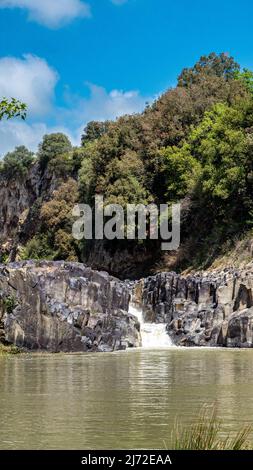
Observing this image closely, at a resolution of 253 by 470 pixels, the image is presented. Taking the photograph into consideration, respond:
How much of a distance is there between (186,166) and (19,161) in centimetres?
4058

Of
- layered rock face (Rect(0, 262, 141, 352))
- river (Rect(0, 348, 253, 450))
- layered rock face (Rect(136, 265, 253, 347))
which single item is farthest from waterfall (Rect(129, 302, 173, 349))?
river (Rect(0, 348, 253, 450))

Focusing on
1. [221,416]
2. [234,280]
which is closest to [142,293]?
[234,280]

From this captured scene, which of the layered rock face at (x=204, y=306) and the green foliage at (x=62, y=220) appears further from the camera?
the green foliage at (x=62, y=220)

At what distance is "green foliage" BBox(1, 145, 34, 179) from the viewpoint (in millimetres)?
102125

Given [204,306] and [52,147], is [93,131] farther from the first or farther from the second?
[204,306]

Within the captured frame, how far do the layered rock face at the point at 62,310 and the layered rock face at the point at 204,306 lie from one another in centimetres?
302

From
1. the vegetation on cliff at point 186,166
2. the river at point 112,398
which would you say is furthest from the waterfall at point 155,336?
the vegetation on cliff at point 186,166

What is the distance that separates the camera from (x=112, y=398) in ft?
64.6

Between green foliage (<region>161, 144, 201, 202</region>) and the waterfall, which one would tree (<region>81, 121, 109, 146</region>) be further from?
the waterfall

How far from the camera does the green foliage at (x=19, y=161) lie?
102 meters

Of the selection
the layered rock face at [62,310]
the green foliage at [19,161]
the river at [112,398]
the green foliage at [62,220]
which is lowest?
the river at [112,398]

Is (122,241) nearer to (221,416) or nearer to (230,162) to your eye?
(230,162)

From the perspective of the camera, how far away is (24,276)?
37.8m

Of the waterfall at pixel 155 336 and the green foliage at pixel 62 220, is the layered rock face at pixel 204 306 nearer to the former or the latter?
the waterfall at pixel 155 336
